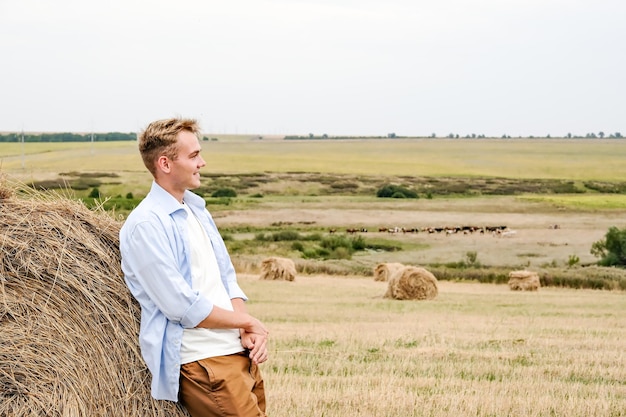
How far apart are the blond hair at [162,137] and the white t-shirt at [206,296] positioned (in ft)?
1.13

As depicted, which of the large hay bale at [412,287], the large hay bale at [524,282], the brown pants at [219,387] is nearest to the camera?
the brown pants at [219,387]

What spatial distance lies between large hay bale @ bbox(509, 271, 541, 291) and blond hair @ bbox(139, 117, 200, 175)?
23.9 metres

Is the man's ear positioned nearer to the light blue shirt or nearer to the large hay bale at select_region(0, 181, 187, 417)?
the light blue shirt

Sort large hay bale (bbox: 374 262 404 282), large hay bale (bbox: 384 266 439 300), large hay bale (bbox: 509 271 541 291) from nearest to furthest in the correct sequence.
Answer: large hay bale (bbox: 384 266 439 300)
large hay bale (bbox: 509 271 541 291)
large hay bale (bbox: 374 262 404 282)

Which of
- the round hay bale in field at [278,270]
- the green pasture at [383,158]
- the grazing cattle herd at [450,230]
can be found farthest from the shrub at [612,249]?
the green pasture at [383,158]

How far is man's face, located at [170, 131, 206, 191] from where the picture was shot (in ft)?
16.2

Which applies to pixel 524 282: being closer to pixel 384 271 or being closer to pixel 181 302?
pixel 384 271

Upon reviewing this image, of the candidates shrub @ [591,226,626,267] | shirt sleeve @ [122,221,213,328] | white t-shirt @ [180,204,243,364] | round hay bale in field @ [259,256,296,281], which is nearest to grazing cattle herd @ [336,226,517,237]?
shrub @ [591,226,626,267]

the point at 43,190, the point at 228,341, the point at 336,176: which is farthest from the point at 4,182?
the point at 336,176

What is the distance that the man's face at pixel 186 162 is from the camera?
4947mm

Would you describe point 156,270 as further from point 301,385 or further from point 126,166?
point 126,166

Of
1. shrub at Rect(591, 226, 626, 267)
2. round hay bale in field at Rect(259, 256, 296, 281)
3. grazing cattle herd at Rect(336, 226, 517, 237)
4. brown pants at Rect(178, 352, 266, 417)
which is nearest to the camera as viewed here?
brown pants at Rect(178, 352, 266, 417)

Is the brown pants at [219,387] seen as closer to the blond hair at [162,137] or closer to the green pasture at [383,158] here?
the blond hair at [162,137]

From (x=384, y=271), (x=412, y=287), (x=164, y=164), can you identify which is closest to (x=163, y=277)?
(x=164, y=164)
